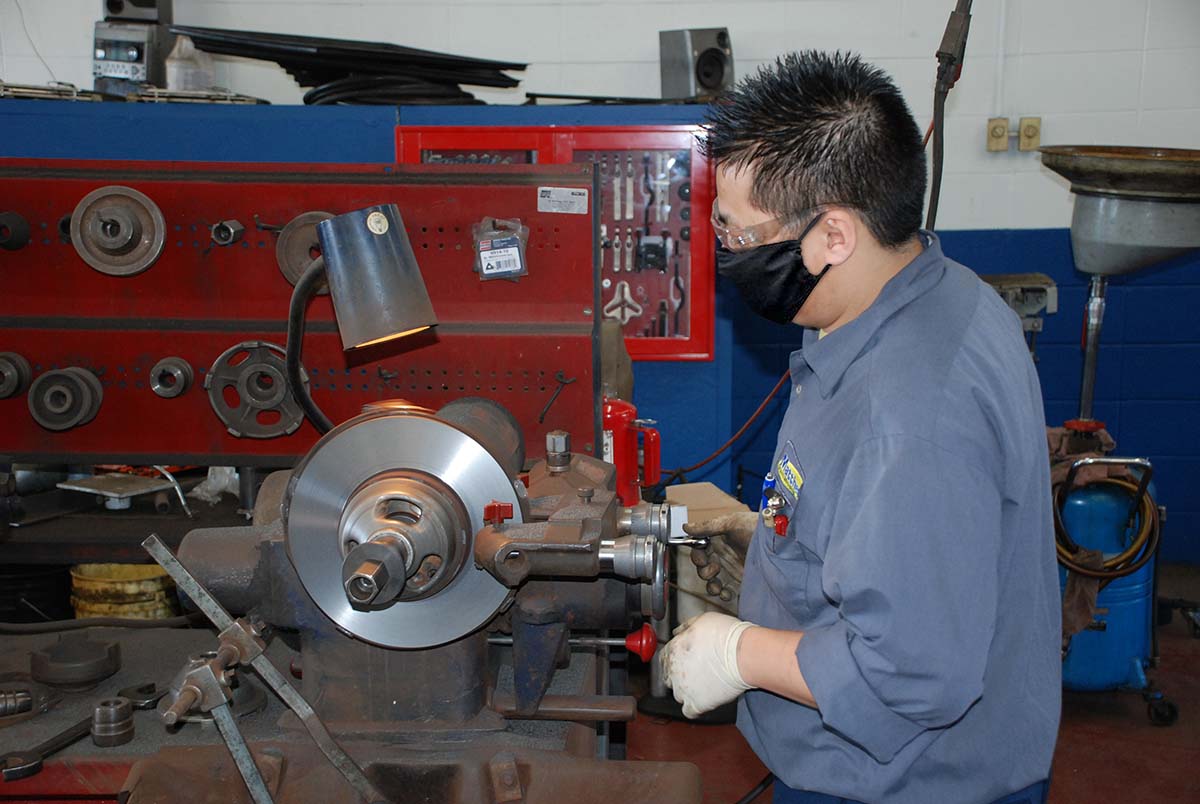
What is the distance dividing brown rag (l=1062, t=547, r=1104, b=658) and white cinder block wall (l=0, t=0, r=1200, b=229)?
4.87 ft

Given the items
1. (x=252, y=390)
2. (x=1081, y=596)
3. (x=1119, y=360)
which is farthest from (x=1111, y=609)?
(x=252, y=390)

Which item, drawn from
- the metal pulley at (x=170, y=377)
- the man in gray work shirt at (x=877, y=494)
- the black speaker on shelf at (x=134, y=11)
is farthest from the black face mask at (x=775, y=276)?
the black speaker on shelf at (x=134, y=11)

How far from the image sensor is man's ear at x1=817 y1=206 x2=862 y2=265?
101 cm

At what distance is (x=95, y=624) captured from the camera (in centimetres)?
159

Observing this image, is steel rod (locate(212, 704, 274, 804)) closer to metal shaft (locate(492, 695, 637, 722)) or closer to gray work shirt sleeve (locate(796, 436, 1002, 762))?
metal shaft (locate(492, 695, 637, 722))

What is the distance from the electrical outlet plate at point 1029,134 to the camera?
11.9 feet

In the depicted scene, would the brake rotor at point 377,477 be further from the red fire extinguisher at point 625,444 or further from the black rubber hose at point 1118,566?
the black rubber hose at point 1118,566

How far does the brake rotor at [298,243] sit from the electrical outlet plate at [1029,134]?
290 cm

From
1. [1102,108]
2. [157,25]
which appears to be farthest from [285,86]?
[1102,108]

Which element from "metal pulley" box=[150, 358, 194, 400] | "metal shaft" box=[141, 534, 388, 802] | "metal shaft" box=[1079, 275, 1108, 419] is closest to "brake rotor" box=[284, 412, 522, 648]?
"metal shaft" box=[141, 534, 388, 802]

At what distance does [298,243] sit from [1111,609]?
94.5 inches

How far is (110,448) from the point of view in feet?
5.69

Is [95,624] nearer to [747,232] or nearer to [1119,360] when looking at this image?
[747,232]

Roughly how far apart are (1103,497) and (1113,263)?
0.66 metres
